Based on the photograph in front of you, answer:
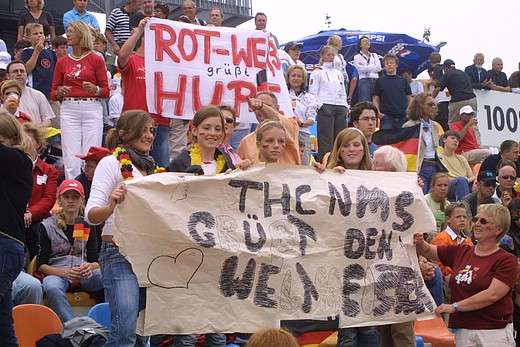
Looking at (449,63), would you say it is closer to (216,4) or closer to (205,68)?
(216,4)

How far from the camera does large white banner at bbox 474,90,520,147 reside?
16.9 meters

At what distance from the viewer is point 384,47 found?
2095 centimetres

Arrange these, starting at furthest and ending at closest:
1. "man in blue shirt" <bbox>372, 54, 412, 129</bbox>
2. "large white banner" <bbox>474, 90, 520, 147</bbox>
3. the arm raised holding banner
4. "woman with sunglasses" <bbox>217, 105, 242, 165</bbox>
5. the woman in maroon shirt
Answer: "large white banner" <bbox>474, 90, 520, 147</bbox>
"man in blue shirt" <bbox>372, 54, 412, 129</bbox>
the woman in maroon shirt
the arm raised holding banner
"woman with sunglasses" <bbox>217, 105, 242, 165</bbox>

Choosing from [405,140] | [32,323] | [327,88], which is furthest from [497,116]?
[32,323]

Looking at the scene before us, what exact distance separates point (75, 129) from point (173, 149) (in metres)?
1.12

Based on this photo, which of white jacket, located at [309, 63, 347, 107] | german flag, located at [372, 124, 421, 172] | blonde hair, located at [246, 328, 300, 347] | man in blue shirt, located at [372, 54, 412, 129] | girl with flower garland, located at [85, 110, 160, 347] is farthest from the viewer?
man in blue shirt, located at [372, 54, 412, 129]

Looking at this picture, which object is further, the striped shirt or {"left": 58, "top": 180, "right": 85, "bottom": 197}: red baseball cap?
the striped shirt

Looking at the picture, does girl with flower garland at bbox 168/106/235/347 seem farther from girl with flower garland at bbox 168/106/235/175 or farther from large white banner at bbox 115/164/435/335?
large white banner at bbox 115/164/435/335

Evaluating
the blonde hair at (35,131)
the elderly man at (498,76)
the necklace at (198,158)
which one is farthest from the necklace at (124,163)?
the elderly man at (498,76)

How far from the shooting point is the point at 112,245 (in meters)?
5.54

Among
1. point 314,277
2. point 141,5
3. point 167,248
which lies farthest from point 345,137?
point 141,5

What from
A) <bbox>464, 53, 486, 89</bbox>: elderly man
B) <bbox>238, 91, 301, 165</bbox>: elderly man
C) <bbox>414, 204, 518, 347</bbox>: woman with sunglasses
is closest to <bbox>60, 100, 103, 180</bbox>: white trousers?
<bbox>238, 91, 301, 165</bbox>: elderly man

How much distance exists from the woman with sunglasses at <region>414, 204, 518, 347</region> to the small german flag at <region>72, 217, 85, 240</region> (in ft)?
8.84

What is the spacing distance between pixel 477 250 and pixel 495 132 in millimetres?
10525
